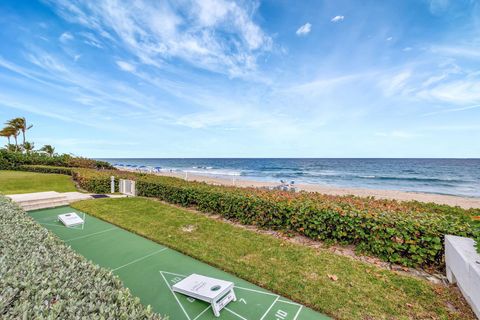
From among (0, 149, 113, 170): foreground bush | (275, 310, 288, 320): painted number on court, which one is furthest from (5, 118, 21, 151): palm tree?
(275, 310, 288, 320): painted number on court

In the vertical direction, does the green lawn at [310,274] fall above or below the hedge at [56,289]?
below

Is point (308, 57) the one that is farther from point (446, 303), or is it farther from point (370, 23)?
point (446, 303)

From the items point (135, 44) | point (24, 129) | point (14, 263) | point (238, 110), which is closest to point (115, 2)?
point (135, 44)

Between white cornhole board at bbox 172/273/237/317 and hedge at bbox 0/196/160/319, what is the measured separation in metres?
1.31

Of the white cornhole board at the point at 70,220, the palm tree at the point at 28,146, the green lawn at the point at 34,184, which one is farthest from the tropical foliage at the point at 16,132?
the white cornhole board at the point at 70,220

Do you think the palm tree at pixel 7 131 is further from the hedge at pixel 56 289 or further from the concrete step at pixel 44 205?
the hedge at pixel 56 289

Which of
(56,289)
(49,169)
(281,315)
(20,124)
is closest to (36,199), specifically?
(56,289)

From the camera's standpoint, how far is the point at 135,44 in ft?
36.6

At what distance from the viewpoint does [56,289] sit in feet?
5.10

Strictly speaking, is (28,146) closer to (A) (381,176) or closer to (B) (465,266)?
(B) (465,266)

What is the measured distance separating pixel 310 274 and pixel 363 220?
1702 millimetres

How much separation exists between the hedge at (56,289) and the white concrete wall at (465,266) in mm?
3709

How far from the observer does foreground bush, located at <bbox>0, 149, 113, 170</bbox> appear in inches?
710

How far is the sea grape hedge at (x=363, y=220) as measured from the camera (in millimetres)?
3908
